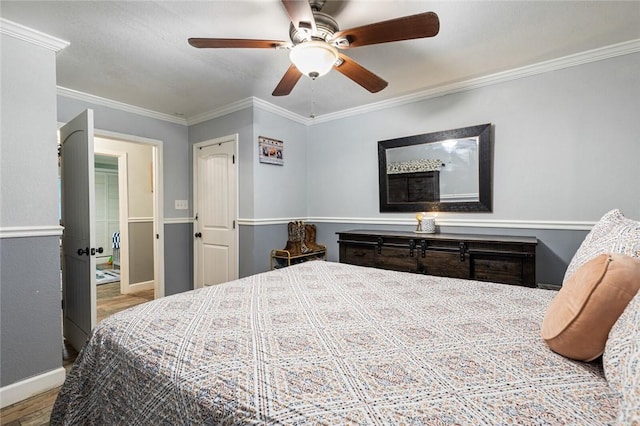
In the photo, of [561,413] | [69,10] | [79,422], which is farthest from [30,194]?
[561,413]

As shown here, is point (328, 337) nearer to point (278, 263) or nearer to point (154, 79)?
point (278, 263)

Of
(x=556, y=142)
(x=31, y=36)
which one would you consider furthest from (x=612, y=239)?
(x=31, y=36)

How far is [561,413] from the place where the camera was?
66cm

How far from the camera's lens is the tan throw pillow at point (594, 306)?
0.79m

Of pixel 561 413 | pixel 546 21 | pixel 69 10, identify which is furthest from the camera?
pixel 546 21

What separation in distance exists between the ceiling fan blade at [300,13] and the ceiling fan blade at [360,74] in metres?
0.38

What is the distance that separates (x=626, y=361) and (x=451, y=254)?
2100 millimetres

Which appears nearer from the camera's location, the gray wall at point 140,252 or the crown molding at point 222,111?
the crown molding at point 222,111

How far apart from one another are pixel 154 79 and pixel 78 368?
2.60 meters

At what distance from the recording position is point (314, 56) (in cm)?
171

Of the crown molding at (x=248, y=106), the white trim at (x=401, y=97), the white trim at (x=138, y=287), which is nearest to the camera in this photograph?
the white trim at (x=401, y=97)

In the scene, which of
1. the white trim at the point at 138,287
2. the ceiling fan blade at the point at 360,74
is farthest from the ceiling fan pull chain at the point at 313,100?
the white trim at the point at 138,287

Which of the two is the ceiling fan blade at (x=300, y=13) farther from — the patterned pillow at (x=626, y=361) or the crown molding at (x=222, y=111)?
the crown molding at (x=222, y=111)

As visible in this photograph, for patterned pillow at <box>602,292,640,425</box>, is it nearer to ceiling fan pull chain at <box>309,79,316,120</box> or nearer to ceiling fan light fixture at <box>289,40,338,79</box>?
ceiling fan light fixture at <box>289,40,338,79</box>
